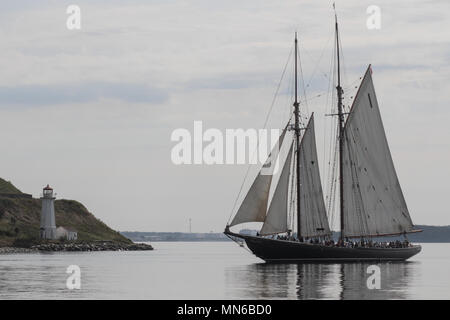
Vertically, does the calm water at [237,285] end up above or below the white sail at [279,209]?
below

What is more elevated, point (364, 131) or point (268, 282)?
point (364, 131)

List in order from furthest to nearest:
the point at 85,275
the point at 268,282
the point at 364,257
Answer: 1. the point at 364,257
2. the point at 85,275
3. the point at 268,282

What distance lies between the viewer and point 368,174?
372ft

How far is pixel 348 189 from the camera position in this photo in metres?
114

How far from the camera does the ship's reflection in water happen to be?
66375 millimetres

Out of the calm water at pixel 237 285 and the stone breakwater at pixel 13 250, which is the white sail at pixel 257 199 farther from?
the stone breakwater at pixel 13 250

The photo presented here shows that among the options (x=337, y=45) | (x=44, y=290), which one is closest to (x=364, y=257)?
(x=337, y=45)

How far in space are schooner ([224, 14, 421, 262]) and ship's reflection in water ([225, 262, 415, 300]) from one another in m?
4.54

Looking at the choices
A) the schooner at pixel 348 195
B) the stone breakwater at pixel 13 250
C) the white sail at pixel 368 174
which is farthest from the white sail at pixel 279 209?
the stone breakwater at pixel 13 250

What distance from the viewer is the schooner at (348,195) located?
362ft

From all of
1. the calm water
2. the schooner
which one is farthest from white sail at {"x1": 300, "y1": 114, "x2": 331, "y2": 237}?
the calm water
